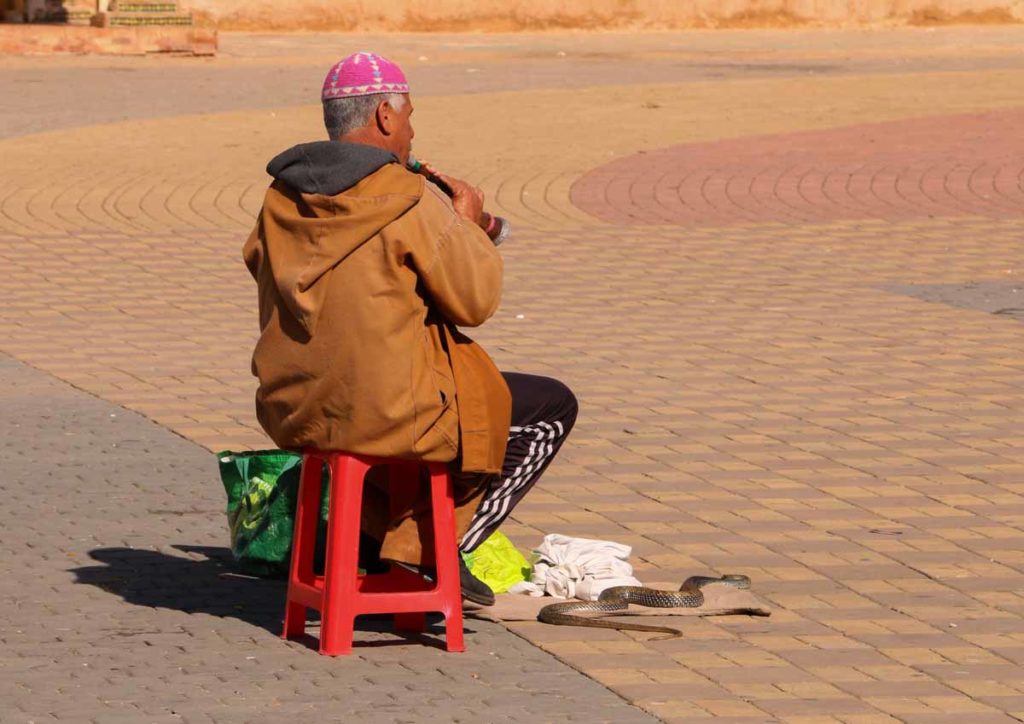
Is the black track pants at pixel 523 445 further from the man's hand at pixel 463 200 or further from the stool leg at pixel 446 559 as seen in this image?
the man's hand at pixel 463 200

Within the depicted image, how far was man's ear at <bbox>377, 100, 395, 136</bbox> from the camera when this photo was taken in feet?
17.0

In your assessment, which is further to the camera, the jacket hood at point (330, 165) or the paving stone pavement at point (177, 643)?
the jacket hood at point (330, 165)

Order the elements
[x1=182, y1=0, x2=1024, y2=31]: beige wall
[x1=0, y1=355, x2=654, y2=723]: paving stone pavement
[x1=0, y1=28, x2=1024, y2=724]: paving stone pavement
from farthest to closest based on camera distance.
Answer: [x1=182, y1=0, x2=1024, y2=31]: beige wall
[x1=0, y1=28, x2=1024, y2=724]: paving stone pavement
[x1=0, y1=355, x2=654, y2=723]: paving stone pavement

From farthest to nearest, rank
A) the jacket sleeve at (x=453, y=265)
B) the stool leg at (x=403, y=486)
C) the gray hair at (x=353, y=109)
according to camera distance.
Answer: the stool leg at (x=403, y=486) → the gray hair at (x=353, y=109) → the jacket sleeve at (x=453, y=265)

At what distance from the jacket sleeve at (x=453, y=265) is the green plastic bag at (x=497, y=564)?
85cm

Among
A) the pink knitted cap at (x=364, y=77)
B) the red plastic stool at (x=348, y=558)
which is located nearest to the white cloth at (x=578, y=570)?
the red plastic stool at (x=348, y=558)

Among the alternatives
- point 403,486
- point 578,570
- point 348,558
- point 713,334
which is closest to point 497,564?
point 578,570

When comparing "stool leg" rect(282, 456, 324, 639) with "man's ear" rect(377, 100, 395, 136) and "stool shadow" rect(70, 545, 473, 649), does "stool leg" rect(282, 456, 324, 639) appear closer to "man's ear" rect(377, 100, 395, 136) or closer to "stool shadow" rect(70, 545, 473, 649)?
"stool shadow" rect(70, 545, 473, 649)

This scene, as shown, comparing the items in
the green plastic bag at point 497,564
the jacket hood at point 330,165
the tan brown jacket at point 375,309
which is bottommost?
the green plastic bag at point 497,564

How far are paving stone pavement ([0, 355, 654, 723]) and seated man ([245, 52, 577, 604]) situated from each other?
1.17 ft

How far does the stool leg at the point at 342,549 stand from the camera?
5.12m

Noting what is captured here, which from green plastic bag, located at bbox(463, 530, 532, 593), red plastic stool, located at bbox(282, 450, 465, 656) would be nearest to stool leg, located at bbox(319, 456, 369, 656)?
red plastic stool, located at bbox(282, 450, 465, 656)

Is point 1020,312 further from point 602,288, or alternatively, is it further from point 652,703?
point 652,703

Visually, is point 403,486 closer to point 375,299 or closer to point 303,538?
point 303,538
